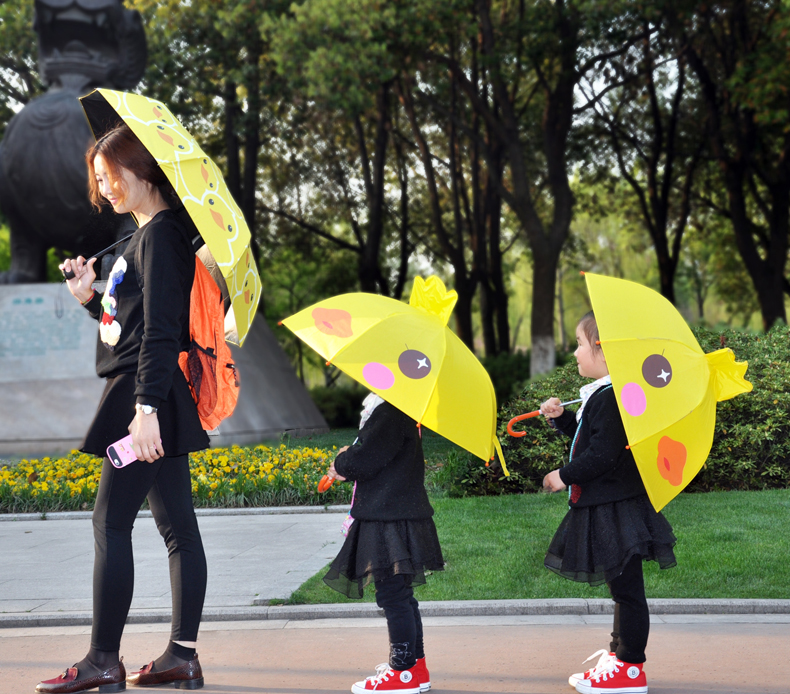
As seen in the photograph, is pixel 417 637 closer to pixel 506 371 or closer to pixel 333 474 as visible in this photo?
pixel 333 474

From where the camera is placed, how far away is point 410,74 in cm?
1914

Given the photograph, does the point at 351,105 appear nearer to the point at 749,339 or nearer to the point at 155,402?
the point at 749,339

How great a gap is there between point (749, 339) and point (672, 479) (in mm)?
7055

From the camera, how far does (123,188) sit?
3.57 metres

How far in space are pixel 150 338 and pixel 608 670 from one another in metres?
2.20

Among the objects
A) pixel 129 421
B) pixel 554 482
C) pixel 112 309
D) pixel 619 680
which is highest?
pixel 112 309

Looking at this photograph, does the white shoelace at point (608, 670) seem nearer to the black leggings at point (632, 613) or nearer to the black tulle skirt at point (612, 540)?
the black leggings at point (632, 613)

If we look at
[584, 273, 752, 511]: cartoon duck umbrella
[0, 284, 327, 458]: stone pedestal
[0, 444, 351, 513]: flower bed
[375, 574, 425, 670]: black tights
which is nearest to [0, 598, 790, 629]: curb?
[375, 574, 425, 670]: black tights

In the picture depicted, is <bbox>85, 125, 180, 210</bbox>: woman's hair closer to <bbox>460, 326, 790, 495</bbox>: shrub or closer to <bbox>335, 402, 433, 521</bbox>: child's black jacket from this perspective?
<bbox>335, 402, 433, 521</bbox>: child's black jacket

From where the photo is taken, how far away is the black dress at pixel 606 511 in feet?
11.5

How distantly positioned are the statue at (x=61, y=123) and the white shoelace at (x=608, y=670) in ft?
44.8

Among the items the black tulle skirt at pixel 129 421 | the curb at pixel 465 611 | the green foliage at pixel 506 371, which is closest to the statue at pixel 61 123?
the green foliage at pixel 506 371

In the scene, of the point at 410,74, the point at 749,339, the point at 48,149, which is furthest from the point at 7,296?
the point at 749,339

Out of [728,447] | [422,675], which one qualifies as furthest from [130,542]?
[728,447]
